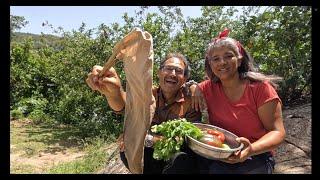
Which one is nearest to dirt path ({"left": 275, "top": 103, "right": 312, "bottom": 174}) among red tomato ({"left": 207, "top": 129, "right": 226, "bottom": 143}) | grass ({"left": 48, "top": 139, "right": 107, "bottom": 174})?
red tomato ({"left": 207, "top": 129, "right": 226, "bottom": 143})

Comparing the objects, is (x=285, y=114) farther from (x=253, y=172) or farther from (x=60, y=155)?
(x=60, y=155)

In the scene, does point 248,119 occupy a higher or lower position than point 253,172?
higher

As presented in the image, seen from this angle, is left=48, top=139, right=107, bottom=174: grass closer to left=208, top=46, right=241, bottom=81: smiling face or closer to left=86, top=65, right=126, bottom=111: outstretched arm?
left=86, top=65, right=126, bottom=111: outstretched arm

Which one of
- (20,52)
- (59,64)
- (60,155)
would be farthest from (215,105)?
(20,52)

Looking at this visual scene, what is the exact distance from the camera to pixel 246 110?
1.85 metres

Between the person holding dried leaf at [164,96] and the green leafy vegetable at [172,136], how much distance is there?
52 millimetres

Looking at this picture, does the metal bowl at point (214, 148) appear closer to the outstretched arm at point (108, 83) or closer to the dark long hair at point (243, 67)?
the dark long hair at point (243, 67)

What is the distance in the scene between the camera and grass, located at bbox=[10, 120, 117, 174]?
4902 millimetres

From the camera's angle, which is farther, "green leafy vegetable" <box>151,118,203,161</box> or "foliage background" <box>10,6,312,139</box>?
"foliage background" <box>10,6,312,139</box>

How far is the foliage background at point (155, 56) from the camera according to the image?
383cm

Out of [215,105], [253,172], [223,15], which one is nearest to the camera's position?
[253,172]

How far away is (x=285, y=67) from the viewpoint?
4035 millimetres

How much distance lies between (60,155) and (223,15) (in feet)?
10.1

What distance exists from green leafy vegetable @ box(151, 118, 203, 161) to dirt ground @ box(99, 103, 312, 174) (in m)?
1.32
